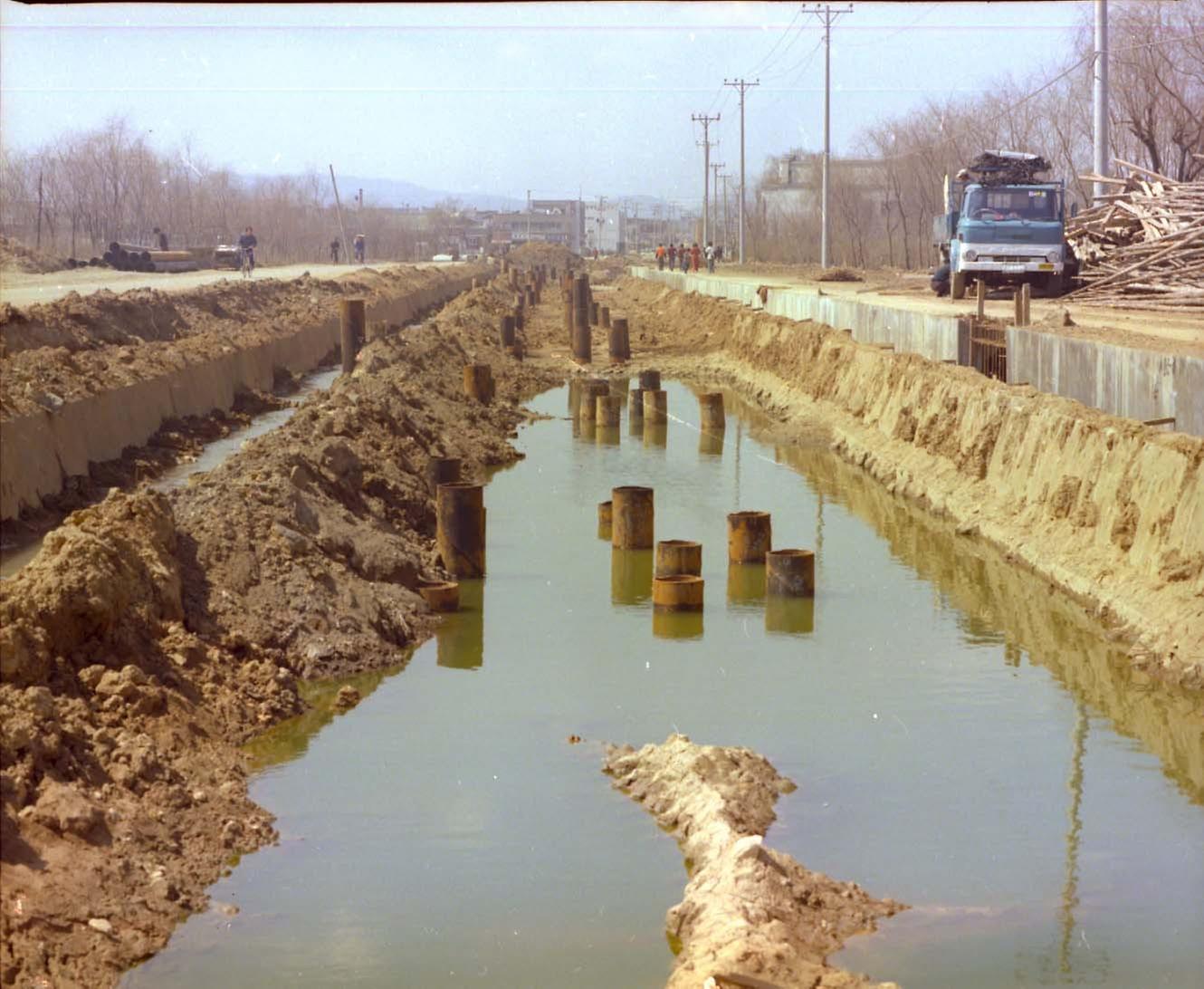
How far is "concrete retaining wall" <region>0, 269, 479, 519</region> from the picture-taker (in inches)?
632

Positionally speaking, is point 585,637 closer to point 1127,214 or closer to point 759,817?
point 759,817

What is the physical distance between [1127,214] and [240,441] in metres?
20.2

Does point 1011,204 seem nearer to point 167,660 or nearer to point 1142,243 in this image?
point 1142,243

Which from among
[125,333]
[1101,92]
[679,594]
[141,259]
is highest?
[1101,92]

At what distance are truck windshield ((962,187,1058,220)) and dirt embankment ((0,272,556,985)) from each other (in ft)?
64.6

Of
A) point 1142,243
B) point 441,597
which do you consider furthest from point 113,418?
point 1142,243

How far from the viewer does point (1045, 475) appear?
15.6 m

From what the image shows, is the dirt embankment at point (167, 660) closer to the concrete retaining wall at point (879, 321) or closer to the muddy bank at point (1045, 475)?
the muddy bank at point (1045, 475)

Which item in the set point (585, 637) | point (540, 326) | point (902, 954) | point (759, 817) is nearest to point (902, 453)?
point (585, 637)

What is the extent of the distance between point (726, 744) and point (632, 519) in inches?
227

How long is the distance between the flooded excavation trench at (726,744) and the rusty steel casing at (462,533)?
275mm

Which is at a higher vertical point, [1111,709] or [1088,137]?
[1088,137]

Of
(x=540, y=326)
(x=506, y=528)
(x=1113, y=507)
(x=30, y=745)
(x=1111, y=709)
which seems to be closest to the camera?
(x=30, y=745)

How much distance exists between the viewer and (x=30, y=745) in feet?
24.5
